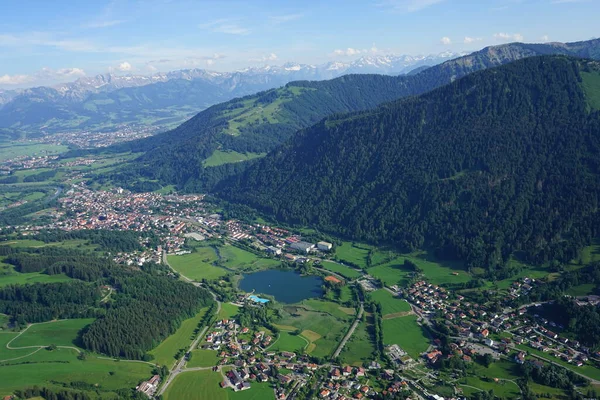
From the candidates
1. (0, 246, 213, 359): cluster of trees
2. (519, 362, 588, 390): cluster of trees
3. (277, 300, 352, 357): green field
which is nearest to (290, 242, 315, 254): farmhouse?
(277, 300, 352, 357): green field

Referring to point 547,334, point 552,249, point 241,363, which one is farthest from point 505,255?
point 241,363

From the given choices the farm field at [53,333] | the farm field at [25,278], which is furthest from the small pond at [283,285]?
the farm field at [25,278]

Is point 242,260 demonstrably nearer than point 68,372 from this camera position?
No

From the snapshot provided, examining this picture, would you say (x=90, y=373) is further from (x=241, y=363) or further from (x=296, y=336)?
(x=296, y=336)

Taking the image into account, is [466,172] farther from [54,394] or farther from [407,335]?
[54,394]

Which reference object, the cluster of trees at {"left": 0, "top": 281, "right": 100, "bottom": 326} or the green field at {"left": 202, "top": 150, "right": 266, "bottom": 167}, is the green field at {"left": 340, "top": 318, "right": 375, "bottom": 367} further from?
the green field at {"left": 202, "top": 150, "right": 266, "bottom": 167}

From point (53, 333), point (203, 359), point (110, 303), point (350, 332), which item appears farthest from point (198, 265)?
point (350, 332)
